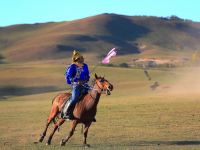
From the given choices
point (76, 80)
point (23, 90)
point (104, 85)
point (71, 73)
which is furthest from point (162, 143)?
point (23, 90)

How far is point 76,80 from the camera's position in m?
20.4

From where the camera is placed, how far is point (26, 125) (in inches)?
1163

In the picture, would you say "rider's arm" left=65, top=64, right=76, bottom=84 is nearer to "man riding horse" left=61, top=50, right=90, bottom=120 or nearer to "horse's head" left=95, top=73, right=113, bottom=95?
"man riding horse" left=61, top=50, right=90, bottom=120

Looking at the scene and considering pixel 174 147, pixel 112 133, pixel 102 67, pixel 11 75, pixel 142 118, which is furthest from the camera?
pixel 102 67

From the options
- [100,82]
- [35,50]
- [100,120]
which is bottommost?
[35,50]

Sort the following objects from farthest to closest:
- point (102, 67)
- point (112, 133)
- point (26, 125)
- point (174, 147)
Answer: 1. point (102, 67)
2. point (26, 125)
3. point (112, 133)
4. point (174, 147)

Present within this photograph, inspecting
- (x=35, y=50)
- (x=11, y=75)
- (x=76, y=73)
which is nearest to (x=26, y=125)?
(x=76, y=73)

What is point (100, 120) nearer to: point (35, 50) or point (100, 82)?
point (100, 82)

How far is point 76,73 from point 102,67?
271ft

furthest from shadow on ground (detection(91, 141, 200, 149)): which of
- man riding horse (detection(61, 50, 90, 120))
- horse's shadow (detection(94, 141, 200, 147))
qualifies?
man riding horse (detection(61, 50, 90, 120))

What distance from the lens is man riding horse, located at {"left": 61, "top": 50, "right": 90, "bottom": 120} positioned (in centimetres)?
2039

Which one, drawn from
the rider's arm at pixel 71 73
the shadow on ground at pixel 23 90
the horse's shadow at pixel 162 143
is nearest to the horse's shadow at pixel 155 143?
the horse's shadow at pixel 162 143

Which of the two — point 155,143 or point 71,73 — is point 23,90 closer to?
point 155,143

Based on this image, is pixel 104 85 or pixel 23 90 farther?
pixel 23 90
